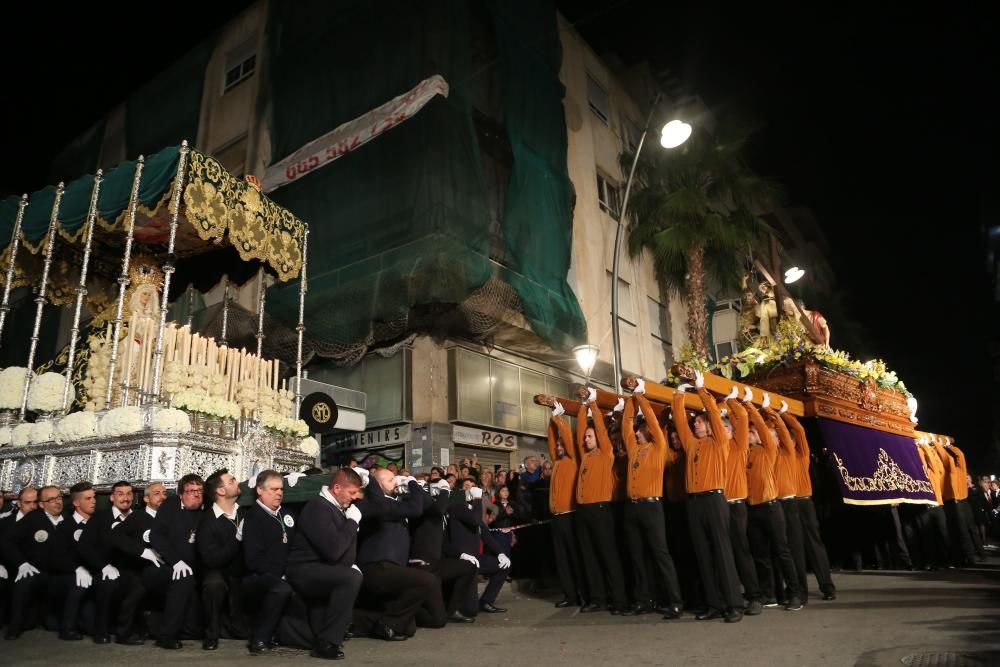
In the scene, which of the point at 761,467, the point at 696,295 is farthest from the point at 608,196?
the point at 761,467

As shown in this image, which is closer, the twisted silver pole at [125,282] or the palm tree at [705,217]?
the twisted silver pole at [125,282]

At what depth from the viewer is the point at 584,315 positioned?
68.0 feet

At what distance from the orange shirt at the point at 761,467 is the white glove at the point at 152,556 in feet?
20.7

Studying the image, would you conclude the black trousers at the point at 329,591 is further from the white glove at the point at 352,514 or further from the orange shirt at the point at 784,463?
the orange shirt at the point at 784,463

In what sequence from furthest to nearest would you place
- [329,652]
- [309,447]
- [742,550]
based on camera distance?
1. [309,447]
2. [742,550]
3. [329,652]

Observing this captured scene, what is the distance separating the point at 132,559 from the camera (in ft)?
21.0

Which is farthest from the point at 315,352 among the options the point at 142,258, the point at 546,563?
the point at 546,563

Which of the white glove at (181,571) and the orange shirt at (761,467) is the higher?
the orange shirt at (761,467)

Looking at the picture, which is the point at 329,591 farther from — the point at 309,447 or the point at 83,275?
the point at 83,275

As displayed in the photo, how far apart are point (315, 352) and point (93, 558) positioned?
37.9 ft

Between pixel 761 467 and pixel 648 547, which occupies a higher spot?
pixel 761 467

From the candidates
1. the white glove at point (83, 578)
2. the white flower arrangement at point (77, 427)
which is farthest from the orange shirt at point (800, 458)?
the white flower arrangement at point (77, 427)

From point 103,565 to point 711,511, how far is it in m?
6.09

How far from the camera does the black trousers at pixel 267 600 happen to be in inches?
220
